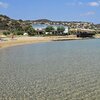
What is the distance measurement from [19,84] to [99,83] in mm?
4530

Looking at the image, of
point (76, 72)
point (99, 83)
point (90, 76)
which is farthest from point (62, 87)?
point (76, 72)

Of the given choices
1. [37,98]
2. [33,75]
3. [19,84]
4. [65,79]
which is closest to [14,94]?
[37,98]

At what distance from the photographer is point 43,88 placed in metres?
16.8

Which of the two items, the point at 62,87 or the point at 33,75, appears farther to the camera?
the point at 33,75

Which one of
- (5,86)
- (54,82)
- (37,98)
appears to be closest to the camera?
(37,98)

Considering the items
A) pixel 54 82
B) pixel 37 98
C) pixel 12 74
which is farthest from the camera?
pixel 12 74

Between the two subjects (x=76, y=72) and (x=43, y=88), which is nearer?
(x=43, y=88)

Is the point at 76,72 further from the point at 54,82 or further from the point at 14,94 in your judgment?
the point at 14,94

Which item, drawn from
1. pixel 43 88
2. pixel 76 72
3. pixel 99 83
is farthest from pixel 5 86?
pixel 76 72

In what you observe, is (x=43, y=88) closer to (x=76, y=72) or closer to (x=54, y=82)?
(x=54, y=82)

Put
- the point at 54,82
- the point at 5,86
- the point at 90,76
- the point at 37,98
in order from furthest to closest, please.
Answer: the point at 90,76 < the point at 54,82 < the point at 5,86 < the point at 37,98

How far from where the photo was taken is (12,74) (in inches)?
884

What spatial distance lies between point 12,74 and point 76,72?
456 cm

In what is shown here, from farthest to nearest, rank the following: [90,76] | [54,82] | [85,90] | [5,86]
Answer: [90,76] → [54,82] → [5,86] → [85,90]
